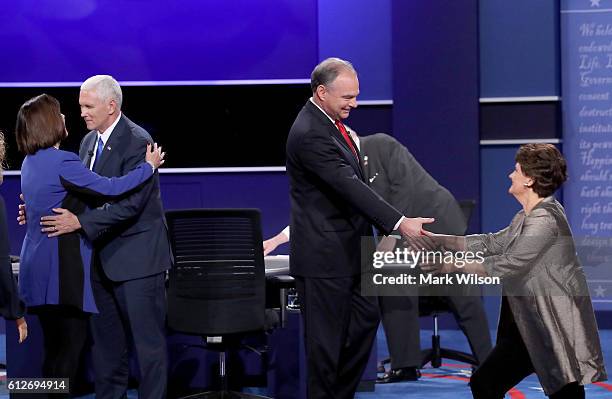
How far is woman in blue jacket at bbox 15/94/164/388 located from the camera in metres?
3.62

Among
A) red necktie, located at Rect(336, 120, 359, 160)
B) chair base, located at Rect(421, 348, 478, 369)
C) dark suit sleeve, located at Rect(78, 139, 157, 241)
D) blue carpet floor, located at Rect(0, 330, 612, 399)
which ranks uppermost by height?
red necktie, located at Rect(336, 120, 359, 160)

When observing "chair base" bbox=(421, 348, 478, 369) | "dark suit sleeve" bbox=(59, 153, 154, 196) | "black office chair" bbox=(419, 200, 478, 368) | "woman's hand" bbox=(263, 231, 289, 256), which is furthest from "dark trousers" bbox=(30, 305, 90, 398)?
"chair base" bbox=(421, 348, 478, 369)

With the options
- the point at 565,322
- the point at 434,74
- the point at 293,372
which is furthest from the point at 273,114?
the point at 565,322

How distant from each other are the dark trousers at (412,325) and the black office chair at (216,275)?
3.66 ft

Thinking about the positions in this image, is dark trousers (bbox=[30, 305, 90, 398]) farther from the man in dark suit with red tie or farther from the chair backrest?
the man in dark suit with red tie

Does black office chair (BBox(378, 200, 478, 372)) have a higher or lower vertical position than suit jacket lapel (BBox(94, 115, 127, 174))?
lower

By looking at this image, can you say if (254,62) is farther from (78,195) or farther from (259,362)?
(78,195)

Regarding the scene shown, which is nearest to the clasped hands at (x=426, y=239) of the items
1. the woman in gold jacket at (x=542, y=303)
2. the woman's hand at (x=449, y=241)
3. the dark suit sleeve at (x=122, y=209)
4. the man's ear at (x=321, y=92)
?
the woman's hand at (x=449, y=241)

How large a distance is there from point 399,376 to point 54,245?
2.43 m

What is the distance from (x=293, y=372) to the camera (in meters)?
4.73

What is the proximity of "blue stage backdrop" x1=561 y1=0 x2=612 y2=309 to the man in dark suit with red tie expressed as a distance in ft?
12.4

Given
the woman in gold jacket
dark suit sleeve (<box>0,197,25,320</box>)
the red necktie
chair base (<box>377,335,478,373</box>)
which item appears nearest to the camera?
the woman in gold jacket

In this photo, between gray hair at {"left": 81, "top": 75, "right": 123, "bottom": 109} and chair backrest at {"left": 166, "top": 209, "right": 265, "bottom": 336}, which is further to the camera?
chair backrest at {"left": 166, "top": 209, "right": 265, "bottom": 336}

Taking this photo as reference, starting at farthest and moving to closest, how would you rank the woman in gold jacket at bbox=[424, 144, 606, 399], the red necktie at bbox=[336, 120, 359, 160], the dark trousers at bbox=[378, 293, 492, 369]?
the dark trousers at bbox=[378, 293, 492, 369] → the red necktie at bbox=[336, 120, 359, 160] → the woman in gold jacket at bbox=[424, 144, 606, 399]
